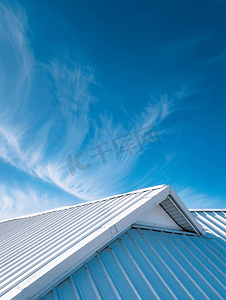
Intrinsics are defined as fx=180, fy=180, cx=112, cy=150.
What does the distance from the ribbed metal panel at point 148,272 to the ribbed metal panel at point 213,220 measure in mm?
2559

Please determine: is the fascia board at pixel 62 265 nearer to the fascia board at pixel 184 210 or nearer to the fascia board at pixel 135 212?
the fascia board at pixel 135 212

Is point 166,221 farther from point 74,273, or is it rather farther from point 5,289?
point 5,289

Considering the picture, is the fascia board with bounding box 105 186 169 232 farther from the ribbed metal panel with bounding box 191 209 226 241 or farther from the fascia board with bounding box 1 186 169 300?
the ribbed metal panel with bounding box 191 209 226 241

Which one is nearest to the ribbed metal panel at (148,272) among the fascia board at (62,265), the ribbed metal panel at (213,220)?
the fascia board at (62,265)

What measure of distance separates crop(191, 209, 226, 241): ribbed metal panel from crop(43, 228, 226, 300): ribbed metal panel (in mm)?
2559

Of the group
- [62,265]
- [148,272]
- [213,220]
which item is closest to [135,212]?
[148,272]

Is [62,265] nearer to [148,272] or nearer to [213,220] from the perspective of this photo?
[148,272]

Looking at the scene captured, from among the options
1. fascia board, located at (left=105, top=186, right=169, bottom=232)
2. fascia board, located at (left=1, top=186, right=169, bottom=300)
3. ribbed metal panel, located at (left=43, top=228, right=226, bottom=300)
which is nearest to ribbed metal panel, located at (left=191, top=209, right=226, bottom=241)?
ribbed metal panel, located at (left=43, top=228, right=226, bottom=300)

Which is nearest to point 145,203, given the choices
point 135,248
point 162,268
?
point 135,248

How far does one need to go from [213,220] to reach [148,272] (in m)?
7.63

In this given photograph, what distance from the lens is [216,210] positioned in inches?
481

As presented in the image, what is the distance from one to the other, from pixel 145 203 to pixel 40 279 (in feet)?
10.9

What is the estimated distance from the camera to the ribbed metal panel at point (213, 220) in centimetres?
883

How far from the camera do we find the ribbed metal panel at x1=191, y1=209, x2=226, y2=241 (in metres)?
8.83
